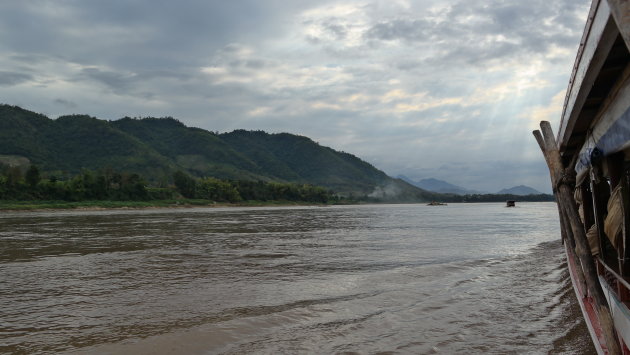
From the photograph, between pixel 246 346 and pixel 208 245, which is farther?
pixel 208 245

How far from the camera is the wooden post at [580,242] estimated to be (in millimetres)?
4770

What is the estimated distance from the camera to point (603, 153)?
5.90 meters

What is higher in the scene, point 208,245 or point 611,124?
point 611,124

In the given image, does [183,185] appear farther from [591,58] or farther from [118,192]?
[591,58]

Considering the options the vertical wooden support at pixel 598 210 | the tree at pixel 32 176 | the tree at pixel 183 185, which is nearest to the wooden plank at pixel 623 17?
the vertical wooden support at pixel 598 210

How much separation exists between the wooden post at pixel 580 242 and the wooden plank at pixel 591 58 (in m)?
0.71

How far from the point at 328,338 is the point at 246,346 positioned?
1453 mm

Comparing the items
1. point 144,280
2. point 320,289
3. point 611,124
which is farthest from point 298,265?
point 611,124

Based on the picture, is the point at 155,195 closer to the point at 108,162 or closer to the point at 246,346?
the point at 108,162

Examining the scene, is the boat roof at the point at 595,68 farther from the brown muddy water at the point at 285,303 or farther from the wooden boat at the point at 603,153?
the brown muddy water at the point at 285,303

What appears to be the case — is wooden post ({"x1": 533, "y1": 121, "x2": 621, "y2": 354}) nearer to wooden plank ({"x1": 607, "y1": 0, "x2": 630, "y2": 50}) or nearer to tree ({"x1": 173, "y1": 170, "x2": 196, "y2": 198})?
wooden plank ({"x1": 607, "y1": 0, "x2": 630, "y2": 50})

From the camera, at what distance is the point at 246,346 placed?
703cm

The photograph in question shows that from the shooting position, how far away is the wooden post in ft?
15.6

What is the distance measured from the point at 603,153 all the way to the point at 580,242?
1.34 m
